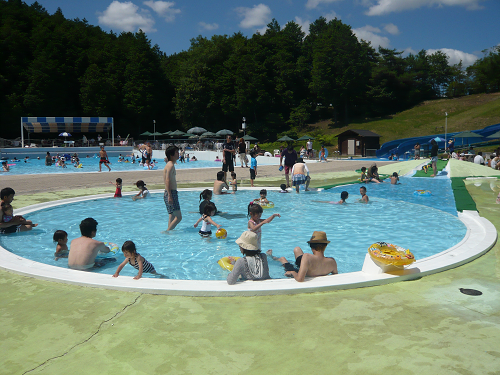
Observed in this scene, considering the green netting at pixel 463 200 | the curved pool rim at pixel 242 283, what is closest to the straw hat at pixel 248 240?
the curved pool rim at pixel 242 283

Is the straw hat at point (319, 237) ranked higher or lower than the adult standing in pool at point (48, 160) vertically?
lower

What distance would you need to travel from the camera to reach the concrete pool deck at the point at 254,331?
313 centimetres

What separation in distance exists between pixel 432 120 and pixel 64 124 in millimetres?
56033

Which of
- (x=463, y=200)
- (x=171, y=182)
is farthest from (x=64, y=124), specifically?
(x=463, y=200)

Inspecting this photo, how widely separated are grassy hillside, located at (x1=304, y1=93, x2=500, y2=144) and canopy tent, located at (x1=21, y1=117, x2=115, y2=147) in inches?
1257

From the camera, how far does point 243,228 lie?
984 centimetres

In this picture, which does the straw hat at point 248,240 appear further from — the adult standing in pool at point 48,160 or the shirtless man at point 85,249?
the adult standing in pool at point 48,160

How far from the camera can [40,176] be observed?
20.1 m

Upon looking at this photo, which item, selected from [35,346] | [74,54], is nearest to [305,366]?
[35,346]

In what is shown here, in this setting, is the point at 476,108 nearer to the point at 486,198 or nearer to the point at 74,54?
the point at 486,198

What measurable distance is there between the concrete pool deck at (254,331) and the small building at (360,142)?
138 feet

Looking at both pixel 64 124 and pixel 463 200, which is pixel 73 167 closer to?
pixel 64 124

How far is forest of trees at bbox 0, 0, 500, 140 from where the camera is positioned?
63.1 m

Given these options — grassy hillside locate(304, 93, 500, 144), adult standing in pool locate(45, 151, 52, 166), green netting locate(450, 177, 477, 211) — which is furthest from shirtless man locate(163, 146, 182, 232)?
grassy hillside locate(304, 93, 500, 144)
